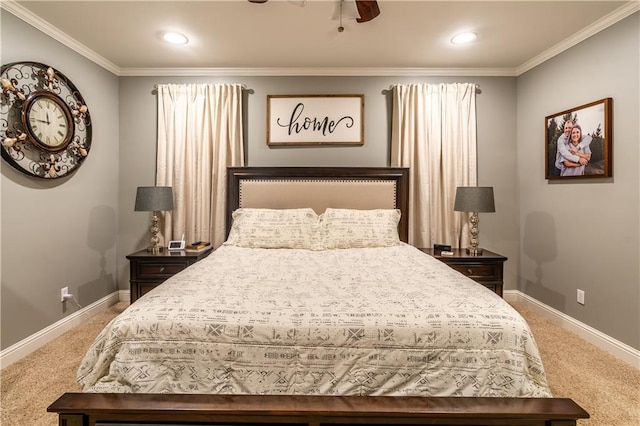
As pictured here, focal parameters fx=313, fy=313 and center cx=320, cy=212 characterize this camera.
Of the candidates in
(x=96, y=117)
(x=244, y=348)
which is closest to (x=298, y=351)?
(x=244, y=348)

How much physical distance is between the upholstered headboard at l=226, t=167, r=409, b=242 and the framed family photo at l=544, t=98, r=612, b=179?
53.8 inches

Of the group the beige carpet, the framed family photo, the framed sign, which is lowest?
the beige carpet

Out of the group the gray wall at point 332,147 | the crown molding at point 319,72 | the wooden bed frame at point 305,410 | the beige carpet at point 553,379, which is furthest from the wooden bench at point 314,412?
the crown molding at point 319,72

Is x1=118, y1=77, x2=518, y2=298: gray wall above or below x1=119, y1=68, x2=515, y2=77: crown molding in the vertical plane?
below

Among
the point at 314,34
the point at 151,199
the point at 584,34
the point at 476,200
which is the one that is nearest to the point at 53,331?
the point at 151,199

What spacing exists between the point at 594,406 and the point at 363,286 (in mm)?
1530

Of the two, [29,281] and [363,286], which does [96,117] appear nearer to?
[29,281]

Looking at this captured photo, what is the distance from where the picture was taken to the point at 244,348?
1263mm

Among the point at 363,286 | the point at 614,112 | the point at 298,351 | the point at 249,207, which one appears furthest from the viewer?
the point at 249,207

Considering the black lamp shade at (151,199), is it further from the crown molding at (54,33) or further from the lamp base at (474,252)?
the lamp base at (474,252)

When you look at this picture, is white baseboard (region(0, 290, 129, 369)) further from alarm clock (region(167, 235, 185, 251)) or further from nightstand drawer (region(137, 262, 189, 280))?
alarm clock (region(167, 235, 185, 251))

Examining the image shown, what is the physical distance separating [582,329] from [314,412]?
2791 mm

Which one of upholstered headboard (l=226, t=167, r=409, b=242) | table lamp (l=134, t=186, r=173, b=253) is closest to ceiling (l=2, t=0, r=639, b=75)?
upholstered headboard (l=226, t=167, r=409, b=242)

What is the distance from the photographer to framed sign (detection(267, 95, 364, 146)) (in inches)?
138
